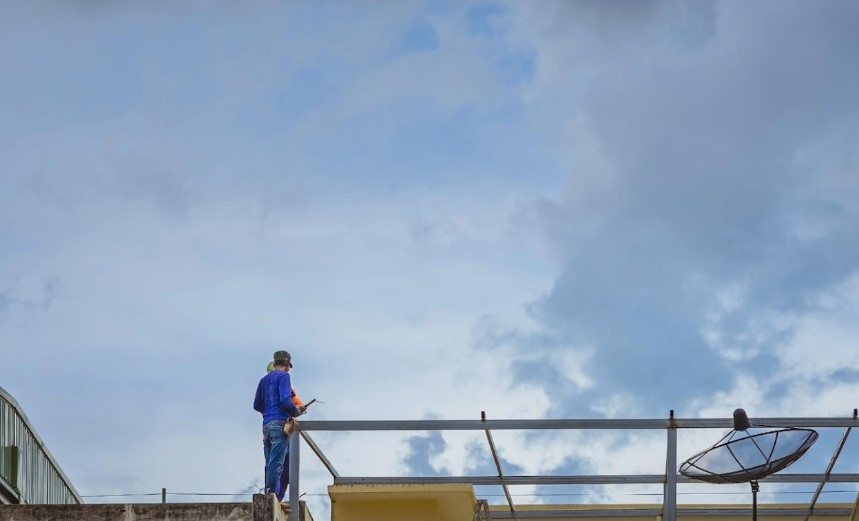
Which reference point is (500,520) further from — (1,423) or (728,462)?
(1,423)

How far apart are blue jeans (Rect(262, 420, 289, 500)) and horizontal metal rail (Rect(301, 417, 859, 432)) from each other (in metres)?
0.31

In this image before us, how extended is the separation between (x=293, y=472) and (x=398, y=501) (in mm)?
3505

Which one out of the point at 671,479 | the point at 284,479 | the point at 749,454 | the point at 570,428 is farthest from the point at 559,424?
the point at 284,479

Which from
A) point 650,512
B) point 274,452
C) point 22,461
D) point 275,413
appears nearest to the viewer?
point 274,452

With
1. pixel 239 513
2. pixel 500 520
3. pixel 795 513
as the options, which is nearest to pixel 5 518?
pixel 239 513

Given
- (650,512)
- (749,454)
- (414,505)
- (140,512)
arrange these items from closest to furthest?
(140,512), (749,454), (650,512), (414,505)

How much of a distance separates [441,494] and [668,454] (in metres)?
3.65

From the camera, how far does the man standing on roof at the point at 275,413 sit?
735 inches

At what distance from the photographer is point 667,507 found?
19.2 meters

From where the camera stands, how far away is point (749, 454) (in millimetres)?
18203

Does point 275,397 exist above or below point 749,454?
above

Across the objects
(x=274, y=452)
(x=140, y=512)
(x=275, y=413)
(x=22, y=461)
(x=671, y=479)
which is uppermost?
(x=22, y=461)

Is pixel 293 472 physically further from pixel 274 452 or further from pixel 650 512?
pixel 650 512

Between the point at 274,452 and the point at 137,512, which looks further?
the point at 274,452
